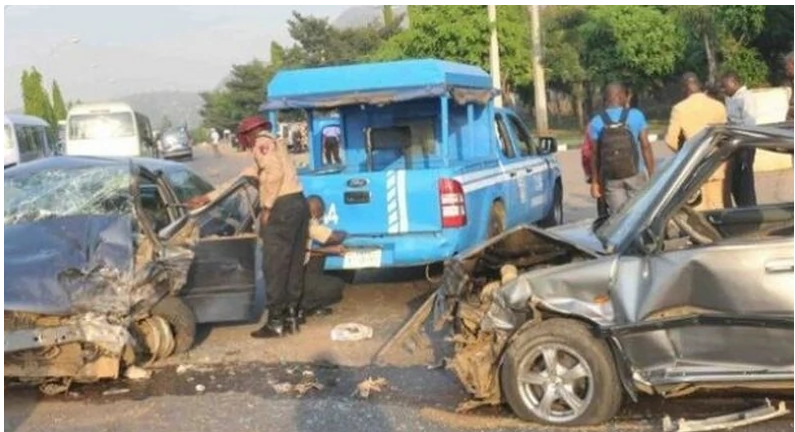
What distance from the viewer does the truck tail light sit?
9.71 m

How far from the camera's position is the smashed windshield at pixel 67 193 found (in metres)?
8.37

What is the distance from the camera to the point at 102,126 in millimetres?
31484

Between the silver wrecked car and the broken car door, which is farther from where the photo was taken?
the broken car door

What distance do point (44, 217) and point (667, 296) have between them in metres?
4.66

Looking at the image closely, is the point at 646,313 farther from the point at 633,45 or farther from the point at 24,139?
the point at 633,45

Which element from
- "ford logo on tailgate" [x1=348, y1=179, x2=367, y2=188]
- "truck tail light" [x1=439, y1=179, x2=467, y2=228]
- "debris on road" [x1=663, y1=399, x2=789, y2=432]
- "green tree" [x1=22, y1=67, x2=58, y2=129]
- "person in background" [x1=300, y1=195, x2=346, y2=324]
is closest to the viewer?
"debris on road" [x1=663, y1=399, x2=789, y2=432]

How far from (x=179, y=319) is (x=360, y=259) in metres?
2.10

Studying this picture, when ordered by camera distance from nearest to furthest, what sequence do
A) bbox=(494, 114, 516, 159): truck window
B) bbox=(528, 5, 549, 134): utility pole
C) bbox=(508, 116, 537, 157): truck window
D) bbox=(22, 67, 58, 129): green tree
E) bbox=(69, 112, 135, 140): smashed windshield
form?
bbox=(494, 114, 516, 159): truck window < bbox=(508, 116, 537, 157): truck window < bbox=(69, 112, 135, 140): smashed windshield < bbox=(528, 5, 549, 134): utility pole < bbox=(22, 67, 58, 129): green tree

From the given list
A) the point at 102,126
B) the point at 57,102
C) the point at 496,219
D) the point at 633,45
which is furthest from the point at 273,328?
the point at 57,102

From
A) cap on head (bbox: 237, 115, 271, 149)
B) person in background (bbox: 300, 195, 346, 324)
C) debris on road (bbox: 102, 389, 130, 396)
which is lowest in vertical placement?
debris on road (bbox: 102, 389, 130, 396)

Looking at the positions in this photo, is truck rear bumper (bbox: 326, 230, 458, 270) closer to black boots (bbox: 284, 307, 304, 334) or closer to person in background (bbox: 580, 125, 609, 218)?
black boots (bbox: 284, 307, 304, 334)

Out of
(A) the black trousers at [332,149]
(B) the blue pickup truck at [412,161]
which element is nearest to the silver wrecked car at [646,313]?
(B) the blue pickup truck at [412,161]

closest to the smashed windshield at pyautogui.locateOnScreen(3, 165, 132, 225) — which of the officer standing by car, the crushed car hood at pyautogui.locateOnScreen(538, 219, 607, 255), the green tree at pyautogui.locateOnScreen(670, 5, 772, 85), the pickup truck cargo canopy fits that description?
the officer standing by car

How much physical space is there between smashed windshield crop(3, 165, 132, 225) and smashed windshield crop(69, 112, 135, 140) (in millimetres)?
22735
